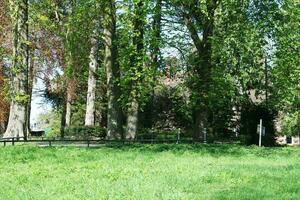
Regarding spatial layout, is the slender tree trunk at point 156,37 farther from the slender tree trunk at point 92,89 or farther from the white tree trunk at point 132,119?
the slender tree trunk at point 92,89

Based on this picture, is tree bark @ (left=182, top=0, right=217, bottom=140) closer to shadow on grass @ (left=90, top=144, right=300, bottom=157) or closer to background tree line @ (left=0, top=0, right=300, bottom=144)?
background tree line @ (left=0, top=0, right=300, bottom=144)

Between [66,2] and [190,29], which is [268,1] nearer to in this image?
[190,29]

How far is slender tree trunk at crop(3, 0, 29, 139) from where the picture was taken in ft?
100

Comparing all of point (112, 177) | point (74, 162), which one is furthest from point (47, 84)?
point (112, 177)

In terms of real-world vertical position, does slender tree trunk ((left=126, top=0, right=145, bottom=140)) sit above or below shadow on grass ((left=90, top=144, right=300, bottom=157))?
above

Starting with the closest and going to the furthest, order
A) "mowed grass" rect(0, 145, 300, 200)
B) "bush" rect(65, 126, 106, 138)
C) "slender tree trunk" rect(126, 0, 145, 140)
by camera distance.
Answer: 1. "mowed grass" rect(0, 145, 300, 200)
2. "slender tree trunk" rect(126, 0, 145, 140)
3. "bush" rect(65, 126, 106, 138)

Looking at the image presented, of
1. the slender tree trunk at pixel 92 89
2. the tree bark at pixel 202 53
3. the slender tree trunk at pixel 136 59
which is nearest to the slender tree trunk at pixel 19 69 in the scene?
the slender tree trunk at pixel 136 59

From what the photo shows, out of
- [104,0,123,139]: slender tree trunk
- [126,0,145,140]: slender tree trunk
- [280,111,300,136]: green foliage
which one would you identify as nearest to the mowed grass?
[126,0,145,140]: slender tree trunk

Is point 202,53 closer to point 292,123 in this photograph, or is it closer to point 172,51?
point 172,51

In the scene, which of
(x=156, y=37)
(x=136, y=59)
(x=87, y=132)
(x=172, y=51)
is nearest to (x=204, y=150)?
(x=136, y=59)

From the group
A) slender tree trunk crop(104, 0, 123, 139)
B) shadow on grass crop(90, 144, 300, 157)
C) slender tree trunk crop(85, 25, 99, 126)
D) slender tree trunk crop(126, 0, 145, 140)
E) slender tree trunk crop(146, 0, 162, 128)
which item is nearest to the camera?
shadow on grass crop(90, 144, 300, 157)

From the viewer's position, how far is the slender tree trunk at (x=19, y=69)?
30.5 meters

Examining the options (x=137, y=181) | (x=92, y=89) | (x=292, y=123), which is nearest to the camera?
(x=137, y=181)

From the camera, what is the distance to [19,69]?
3053 cm
